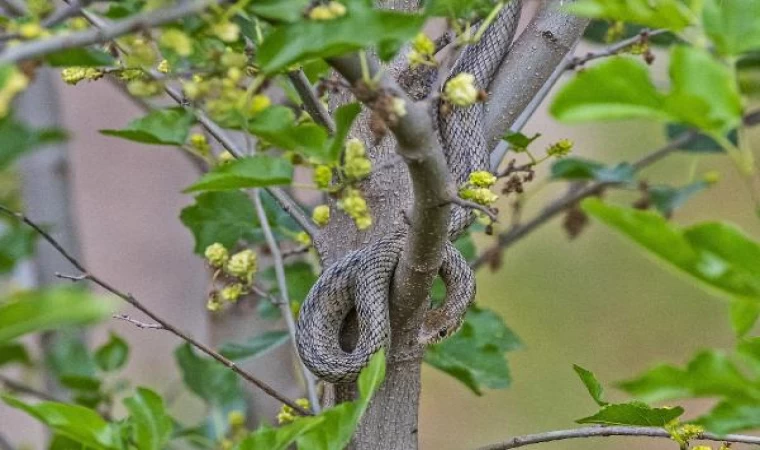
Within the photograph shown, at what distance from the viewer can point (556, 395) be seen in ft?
9.71

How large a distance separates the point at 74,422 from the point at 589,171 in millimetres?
1029

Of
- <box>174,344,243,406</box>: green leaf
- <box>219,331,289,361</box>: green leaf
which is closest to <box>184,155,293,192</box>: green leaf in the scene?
<box>219,331,289,361</box>: green leaf

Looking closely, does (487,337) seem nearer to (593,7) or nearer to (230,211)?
(230,211)

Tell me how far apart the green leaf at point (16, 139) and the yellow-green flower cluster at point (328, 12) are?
1.11m

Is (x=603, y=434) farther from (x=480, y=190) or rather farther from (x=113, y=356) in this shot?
(x=113, y=356)

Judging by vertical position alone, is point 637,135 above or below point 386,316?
above

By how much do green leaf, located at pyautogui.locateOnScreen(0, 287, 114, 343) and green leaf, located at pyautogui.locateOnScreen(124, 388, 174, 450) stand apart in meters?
0.33

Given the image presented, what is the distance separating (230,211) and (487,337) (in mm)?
371

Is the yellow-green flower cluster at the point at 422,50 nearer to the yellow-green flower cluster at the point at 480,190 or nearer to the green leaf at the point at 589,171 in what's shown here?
the yellow-green flower cluster at the point at 480,190

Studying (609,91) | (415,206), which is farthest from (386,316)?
(609,91)

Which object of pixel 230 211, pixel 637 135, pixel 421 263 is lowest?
pixel 421 263

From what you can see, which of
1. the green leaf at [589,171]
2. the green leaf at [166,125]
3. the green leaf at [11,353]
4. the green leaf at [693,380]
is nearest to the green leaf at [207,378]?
the green leaf at [11,353]

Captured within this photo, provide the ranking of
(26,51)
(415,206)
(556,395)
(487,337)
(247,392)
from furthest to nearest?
(556,395), (247,392), (487,337), (415,206), (26,51)

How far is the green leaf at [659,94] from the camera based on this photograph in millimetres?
473
